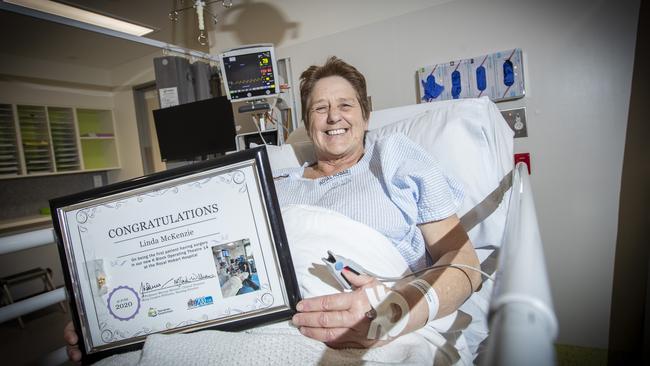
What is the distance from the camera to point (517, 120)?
143 cm

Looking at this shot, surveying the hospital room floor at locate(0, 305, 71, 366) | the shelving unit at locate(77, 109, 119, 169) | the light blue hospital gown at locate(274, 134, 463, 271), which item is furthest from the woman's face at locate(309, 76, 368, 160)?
the shelving unit at locate(77, 109, 119, 169)

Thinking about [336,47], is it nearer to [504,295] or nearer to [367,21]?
[367,21]

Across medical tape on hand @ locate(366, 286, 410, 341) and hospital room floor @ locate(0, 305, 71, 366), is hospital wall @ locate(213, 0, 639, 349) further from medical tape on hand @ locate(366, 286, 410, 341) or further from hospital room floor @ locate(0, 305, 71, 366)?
hospital room floor @ locate(0, 305, 71, 366)

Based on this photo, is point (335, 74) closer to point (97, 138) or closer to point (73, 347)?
point (73, 347)

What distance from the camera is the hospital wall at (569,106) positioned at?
1.27 metres

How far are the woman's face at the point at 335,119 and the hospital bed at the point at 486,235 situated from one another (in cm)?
20

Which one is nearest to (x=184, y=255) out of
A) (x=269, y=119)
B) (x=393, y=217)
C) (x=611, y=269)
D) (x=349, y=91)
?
(x=393, y=217)

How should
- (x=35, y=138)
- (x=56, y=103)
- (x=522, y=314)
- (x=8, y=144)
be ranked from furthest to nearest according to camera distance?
1. (x=56, y=103)
2. (x=35, y=138)
3. (x=8, y=144)
4. (x=522, y=314)

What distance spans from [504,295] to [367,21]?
171 cm

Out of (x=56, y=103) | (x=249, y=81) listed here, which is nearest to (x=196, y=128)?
(x=249, y=81)

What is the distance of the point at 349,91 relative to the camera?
45.1 inches

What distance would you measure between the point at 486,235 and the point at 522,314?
915 millimetres

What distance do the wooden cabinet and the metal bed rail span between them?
3.12 metres

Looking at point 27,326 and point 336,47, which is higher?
point 336,47
